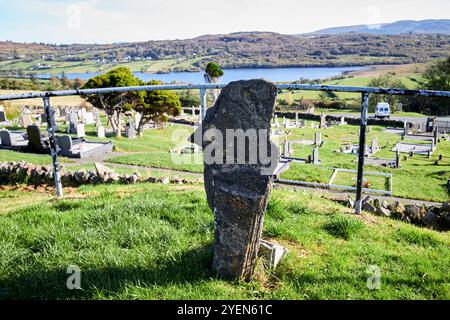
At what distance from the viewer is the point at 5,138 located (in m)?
19.8

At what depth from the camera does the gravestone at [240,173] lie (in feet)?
11.7

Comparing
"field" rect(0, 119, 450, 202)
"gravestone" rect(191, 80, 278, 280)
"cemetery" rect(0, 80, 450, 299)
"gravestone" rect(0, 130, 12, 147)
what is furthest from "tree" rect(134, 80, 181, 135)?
"gravestone" rect(191, 80, 278, 280)

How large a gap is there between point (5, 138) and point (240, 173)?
66.8ft

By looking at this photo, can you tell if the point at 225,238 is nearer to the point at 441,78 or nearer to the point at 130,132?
the point at 130,132

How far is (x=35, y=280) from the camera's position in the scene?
3.65 m

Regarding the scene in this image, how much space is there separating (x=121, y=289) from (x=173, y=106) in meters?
26.4

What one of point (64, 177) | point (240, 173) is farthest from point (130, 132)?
point (240, 173)

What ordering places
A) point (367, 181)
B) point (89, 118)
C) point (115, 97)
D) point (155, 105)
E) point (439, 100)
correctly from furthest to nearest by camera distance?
1. point (439, 100)
2. point (89, 118)
3. point (155, 105)
4. point (115, 97)
5. point (367, 181)

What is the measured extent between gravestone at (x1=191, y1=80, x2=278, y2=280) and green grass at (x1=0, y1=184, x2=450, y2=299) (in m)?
0.29

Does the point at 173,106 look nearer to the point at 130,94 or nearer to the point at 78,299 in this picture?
the point at 130,94

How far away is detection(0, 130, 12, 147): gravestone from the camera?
19.8 m

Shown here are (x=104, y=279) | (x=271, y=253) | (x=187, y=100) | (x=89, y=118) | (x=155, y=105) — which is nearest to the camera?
(x=104, y=279)

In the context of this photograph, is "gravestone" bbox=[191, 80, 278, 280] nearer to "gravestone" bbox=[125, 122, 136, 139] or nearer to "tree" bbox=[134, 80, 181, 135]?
"gravestone" bbox=[125, 122, 136, 139]
